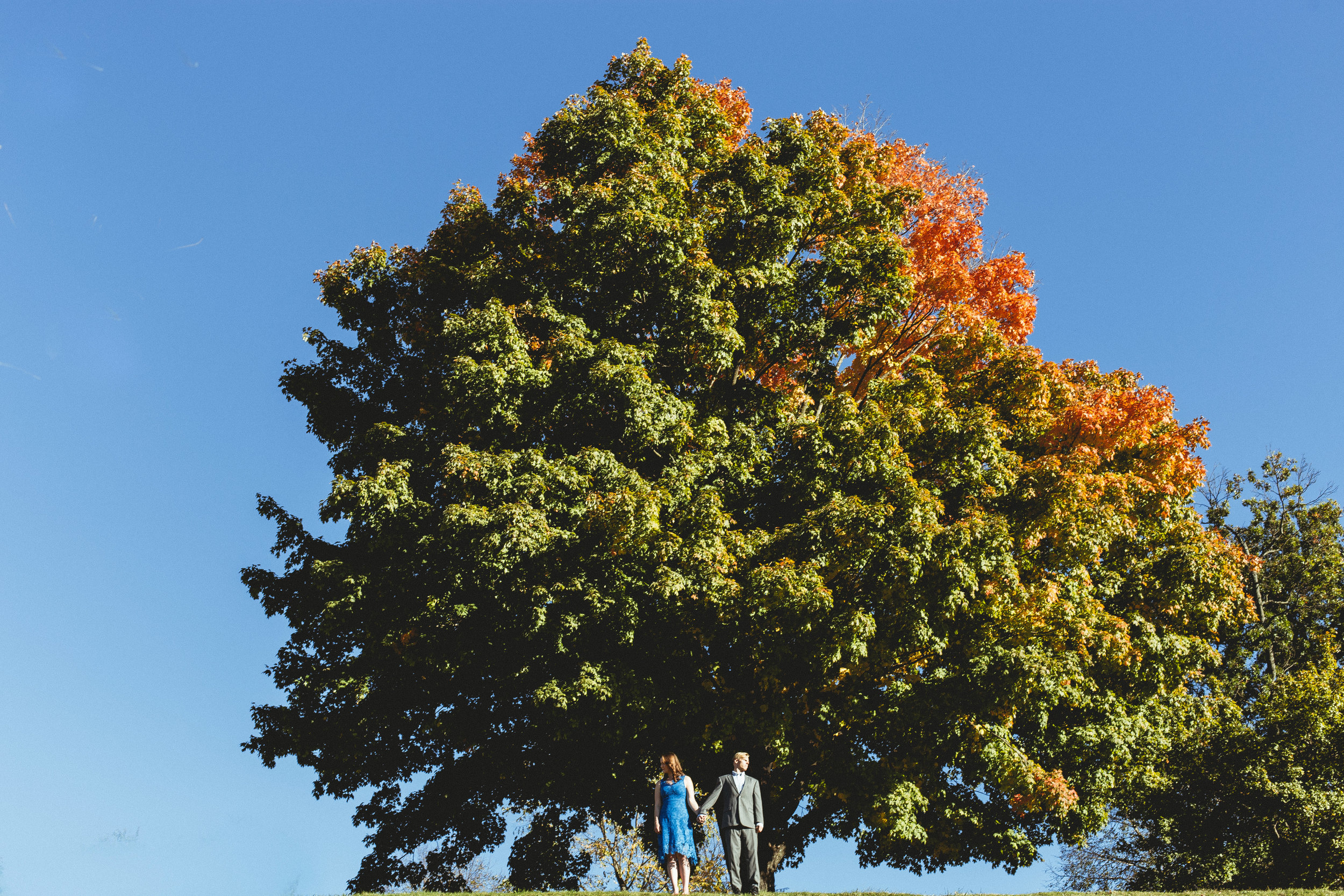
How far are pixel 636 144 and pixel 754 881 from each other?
12.7 meters

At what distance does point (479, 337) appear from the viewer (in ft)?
53.0

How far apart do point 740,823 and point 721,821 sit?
0.83 feet

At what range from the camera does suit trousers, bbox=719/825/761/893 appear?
1228 cm

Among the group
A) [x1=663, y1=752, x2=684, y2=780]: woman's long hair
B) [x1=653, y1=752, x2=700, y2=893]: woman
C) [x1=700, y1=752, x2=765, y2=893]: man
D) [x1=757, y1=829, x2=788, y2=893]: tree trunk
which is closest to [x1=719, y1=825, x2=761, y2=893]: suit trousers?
[x1=700, y1=752, x2=765, y2=893]: man

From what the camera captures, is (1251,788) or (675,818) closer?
(675,818)

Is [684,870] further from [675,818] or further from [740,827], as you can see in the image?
[740,827]

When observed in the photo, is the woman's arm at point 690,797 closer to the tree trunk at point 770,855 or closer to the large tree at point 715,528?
the large tree at point 715,528

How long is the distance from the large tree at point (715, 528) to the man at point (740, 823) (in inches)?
96.4

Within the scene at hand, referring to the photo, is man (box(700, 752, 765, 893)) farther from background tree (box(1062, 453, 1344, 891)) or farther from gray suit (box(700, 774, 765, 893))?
background tree (box(1062, 453, 1344, 891))

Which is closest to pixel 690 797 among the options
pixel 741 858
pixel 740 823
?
pixel 740 823

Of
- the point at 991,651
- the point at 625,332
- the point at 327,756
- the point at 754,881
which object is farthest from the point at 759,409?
the point at 327,756

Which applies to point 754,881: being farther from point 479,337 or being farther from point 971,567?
point 479,337

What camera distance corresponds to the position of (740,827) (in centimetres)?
1230

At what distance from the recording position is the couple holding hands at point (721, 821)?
39.3 ft
